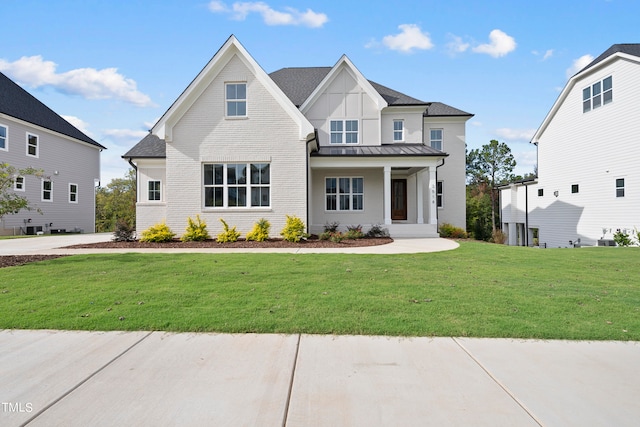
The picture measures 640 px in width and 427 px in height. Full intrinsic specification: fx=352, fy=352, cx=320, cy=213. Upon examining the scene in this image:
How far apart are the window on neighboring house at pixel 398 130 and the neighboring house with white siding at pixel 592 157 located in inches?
388

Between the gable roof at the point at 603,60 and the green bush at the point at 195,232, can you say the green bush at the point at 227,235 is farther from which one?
the gable roof at the point at 603,60

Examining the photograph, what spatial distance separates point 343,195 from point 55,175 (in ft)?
69.3

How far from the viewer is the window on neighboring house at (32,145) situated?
23422 millimetres

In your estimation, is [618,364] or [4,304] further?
[4,304]

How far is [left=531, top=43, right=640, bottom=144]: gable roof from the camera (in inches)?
651

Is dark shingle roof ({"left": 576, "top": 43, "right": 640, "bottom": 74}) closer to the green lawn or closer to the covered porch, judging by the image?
the covered porch

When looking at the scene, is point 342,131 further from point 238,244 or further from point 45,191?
point 45,191

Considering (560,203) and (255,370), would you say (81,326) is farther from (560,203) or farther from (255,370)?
(560,203)

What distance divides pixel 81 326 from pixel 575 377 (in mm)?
5352

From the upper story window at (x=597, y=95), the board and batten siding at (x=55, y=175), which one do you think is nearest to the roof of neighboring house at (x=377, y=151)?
the upper story window at (x=597, y=95)

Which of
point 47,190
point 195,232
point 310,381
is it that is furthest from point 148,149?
point 310,381

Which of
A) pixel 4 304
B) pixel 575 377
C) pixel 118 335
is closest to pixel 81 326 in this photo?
pixel 118 335

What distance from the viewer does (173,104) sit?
14703 mm

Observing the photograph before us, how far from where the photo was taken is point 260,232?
1421 cm
